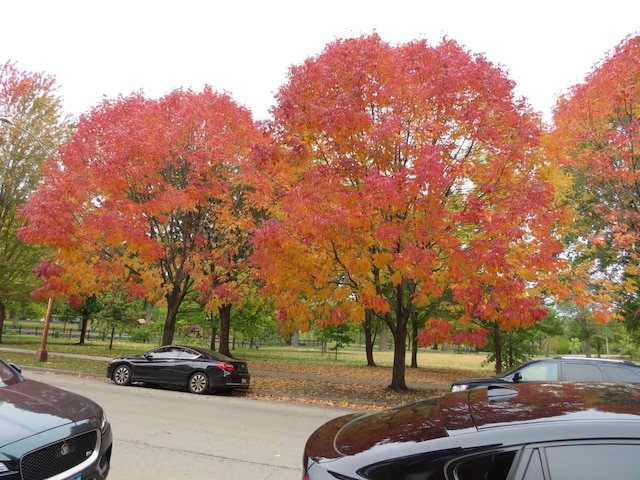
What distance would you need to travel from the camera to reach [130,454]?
19.8ft

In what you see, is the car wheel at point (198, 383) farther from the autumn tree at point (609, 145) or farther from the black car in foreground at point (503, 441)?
the black car in foreground at point (503, 441)

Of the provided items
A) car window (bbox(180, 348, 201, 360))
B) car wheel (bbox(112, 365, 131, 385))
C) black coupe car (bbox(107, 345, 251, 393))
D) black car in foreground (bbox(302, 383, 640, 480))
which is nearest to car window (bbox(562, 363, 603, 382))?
black car in foreground (bbox(302, 383, 640, 480))

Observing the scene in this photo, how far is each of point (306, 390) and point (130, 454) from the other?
8.62 meters

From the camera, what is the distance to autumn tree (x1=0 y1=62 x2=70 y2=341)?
21875mm

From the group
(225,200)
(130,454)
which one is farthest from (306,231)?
(225,200)

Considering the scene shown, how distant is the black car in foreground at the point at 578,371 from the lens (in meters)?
8.03

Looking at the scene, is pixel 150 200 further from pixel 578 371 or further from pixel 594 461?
pixel 594 461

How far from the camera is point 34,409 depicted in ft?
12.8

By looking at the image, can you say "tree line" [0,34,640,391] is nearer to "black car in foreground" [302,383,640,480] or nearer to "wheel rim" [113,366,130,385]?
"wheel rim" [113,366,130,385]

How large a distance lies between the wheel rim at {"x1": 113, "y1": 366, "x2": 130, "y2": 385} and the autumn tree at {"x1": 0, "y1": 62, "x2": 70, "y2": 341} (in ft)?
41.2

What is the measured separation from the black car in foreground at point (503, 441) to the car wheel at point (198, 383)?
11295mm

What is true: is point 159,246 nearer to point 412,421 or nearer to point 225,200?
point 225,200

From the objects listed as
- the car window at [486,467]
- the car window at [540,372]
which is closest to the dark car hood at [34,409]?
the car window at [486,467]

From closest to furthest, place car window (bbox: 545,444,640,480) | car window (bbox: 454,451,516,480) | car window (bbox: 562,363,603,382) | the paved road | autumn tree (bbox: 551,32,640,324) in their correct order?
car window (bbox: 545,444,640,480)
car window (bbox: 454,451,516,480)
the paved road
car window (bbox: 562,363,603,382)
autumn tree (bbox: 551,32,640,324)
